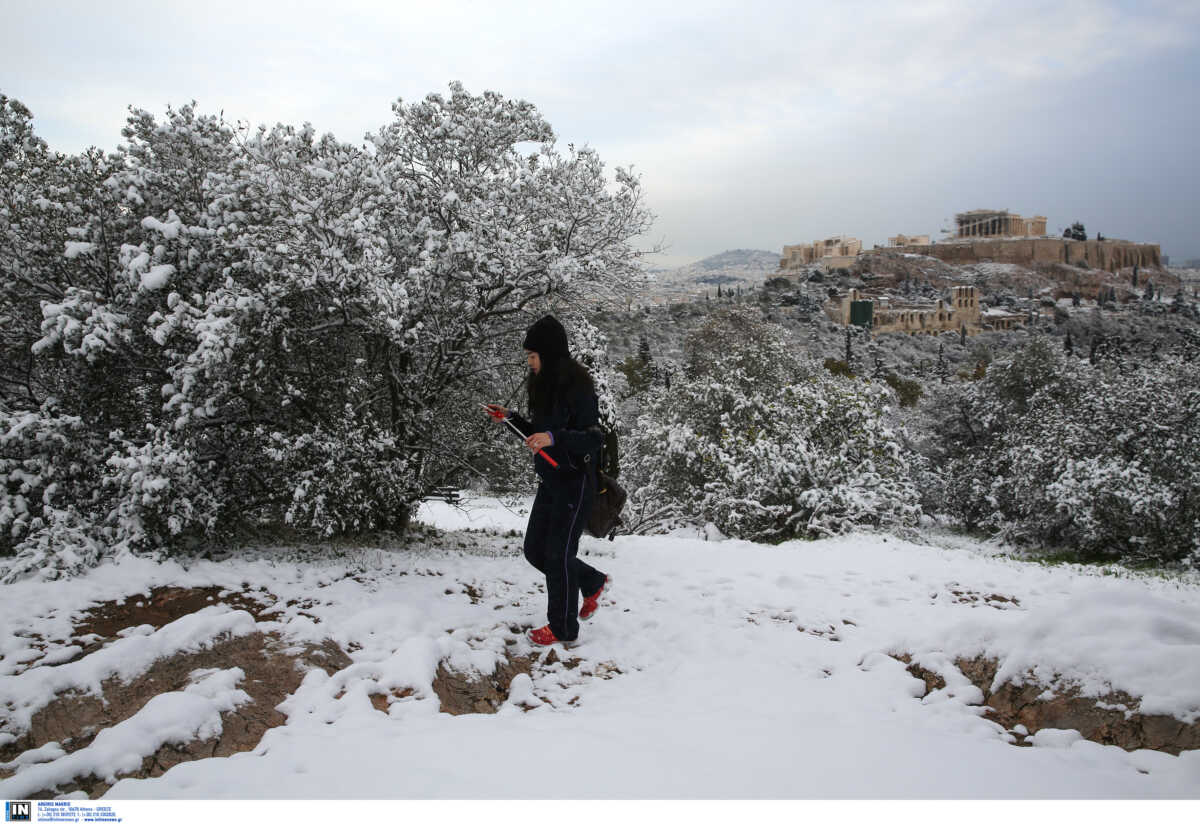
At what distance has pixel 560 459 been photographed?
429 cm

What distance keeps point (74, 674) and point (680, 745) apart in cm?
324

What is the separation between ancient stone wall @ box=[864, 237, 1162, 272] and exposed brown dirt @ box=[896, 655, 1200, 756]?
178941 mm

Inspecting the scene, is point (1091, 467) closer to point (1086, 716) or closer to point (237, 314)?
point (1086, 716)

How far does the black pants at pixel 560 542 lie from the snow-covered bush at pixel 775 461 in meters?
6.07

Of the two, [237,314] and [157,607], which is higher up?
[237,314]

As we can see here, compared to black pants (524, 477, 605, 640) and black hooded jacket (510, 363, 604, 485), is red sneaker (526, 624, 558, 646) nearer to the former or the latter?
black pants (524, 477, 605, 640)

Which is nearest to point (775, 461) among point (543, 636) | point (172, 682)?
point (543, 636)

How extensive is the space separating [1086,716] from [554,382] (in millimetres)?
3412

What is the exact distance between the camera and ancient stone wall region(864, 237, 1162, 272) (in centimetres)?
15438

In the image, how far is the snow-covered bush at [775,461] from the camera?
34.1ft

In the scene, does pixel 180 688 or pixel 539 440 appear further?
pixel 539 440

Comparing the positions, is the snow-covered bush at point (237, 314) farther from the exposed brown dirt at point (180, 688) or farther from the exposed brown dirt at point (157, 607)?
the exposed brown dirt at point (180, 688)

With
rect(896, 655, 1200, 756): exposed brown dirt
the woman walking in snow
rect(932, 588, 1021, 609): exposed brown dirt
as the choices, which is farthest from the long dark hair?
rect(932, 588, 1021, 609): exposed brown dirt
